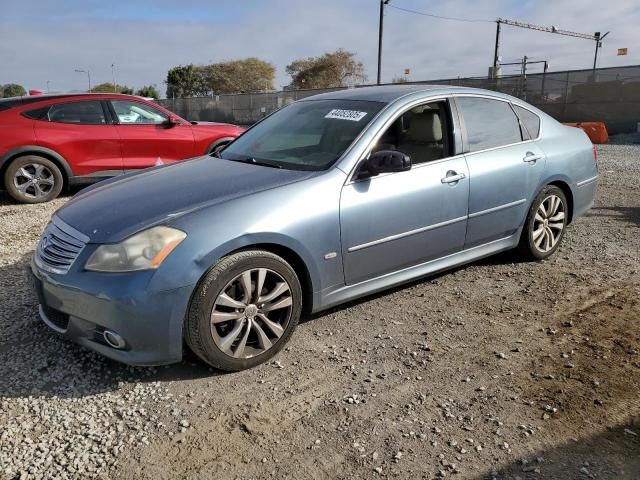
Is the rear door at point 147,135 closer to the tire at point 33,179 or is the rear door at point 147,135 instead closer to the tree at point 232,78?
the tire at point 33,179

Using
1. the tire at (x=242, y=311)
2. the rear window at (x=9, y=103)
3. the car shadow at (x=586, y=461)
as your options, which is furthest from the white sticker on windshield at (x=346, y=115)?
the rear window at (x=9, y=103)

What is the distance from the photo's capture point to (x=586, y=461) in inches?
95.0

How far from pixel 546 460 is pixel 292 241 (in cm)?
174

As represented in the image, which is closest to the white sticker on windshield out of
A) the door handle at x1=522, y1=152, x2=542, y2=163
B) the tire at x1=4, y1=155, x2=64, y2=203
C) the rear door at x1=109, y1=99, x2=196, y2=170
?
the door handle at x1=522, y1=152, x2=542, y2=163

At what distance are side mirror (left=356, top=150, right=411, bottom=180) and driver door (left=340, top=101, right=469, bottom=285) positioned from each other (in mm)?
59

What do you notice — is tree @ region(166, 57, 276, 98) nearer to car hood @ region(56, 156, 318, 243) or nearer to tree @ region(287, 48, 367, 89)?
tree @ region(287, 48, 367, 89)

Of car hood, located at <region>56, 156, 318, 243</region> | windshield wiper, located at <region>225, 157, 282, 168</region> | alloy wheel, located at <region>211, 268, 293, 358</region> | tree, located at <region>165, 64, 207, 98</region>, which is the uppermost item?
tree, located at <region>165, 64, 207, 98</region>

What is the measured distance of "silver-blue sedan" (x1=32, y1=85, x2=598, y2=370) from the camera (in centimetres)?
287

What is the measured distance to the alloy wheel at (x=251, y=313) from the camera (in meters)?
3.04

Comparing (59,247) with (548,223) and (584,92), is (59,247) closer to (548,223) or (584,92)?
(548,223)

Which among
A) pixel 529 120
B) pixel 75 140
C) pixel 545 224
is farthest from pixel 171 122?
pixel 545 224

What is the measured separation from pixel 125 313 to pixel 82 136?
5.83 metres

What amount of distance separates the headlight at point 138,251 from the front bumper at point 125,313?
0.17 ft

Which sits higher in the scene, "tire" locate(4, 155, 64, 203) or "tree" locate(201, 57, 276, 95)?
"tree" locate(201, 57, 276, 95)
